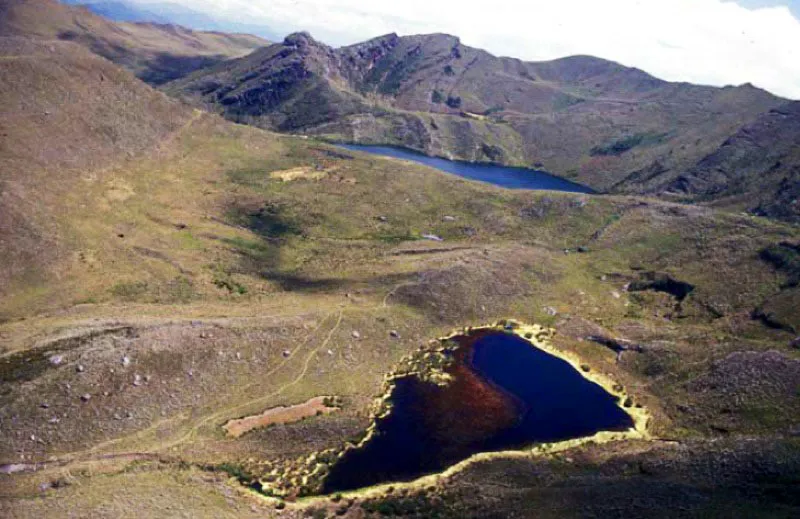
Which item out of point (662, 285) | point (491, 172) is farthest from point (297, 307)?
point (491, 172)

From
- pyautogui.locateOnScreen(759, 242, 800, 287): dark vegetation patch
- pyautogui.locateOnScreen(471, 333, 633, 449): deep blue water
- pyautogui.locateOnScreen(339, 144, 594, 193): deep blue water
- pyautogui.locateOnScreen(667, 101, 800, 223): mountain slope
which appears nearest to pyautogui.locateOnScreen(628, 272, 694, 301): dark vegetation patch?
pyautogui.locateOnScreen(759, 242, 800, 287): dark vegetation patch

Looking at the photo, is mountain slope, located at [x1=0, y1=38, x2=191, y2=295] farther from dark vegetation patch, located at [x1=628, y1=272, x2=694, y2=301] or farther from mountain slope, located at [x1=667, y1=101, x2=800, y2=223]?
mountain slope, located at [x1=667, y1=101, x2=800, y2=223]

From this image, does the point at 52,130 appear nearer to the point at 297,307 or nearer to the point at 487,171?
the point at 297,307

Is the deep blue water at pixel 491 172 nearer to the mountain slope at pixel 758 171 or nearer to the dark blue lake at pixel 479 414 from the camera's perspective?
the mountain slope at pixel 758 171

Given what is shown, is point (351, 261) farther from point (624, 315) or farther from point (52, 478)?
point (52, 478)

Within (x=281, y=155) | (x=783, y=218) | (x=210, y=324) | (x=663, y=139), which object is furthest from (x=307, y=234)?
(x=663, y=139)

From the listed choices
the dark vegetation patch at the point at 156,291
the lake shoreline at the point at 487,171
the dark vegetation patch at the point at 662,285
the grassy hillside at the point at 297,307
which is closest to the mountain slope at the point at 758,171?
the grassy hillside at the point at 297,307

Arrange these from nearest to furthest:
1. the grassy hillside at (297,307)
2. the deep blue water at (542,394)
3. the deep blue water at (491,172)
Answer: the grassy hillside at (297,307) < the deep blue water at (542,394) < the deep blue water at (491,172)

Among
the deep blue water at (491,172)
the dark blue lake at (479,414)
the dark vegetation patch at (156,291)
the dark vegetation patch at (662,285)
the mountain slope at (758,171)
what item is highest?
the mountain slope at (758,171)
